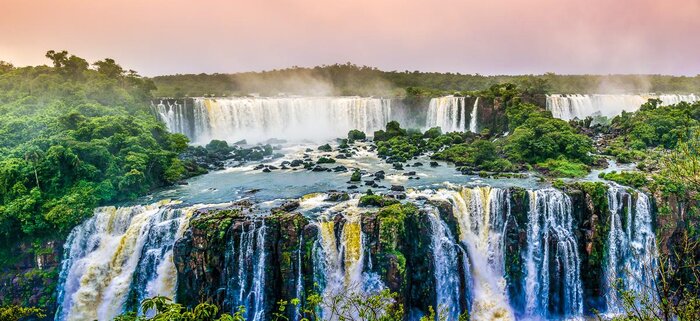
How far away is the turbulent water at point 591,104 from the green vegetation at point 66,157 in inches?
1330

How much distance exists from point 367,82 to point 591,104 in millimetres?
41646

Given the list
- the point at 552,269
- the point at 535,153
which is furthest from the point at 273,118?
the point at 552,269

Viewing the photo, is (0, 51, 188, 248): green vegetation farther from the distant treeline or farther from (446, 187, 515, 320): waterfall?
the distant treeline

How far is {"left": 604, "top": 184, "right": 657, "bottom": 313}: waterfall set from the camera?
708 inches

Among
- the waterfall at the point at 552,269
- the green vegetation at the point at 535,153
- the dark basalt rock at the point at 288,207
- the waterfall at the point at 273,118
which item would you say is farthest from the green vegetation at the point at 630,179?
the waterfall at the point at 273,118

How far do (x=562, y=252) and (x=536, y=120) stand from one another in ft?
46.9

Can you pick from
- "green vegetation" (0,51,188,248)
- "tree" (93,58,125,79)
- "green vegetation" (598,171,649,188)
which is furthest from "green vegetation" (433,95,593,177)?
"tree" (93,58,125,79)

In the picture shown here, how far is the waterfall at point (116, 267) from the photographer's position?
1669cm

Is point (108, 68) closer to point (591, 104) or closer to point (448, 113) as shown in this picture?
point (448, 113)

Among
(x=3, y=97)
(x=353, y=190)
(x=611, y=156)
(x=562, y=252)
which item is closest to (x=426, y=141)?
(x=611, y=156)

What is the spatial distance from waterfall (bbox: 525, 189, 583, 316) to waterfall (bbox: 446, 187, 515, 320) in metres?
1.09

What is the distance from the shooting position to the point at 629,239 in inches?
714

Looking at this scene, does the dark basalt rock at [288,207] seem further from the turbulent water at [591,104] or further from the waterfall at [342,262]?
the turbulent water at [591,104]

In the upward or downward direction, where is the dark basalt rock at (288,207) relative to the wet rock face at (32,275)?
upward
